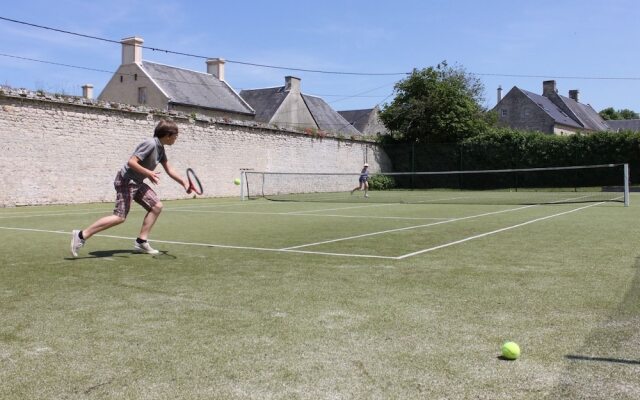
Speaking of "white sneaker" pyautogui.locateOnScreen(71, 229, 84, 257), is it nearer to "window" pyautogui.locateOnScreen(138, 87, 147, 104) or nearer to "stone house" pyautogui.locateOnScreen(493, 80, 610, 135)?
"window" pyautogui.locateOnScreen(138, 87, 147, 104)

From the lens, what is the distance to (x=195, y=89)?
40.7 meters

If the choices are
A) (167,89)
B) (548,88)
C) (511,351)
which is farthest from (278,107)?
(511,351)

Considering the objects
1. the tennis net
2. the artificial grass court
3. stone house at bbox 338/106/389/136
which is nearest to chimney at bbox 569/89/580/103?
stone house at bbox 338/106/389/136

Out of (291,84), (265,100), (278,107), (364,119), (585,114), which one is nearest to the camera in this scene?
(278,107)

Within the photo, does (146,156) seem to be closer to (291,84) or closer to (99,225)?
(99,225)

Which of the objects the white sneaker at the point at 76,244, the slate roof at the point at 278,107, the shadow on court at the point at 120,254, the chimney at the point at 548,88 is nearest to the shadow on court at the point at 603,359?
the shadow on court at the point at 120,254

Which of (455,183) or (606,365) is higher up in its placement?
(455,183)

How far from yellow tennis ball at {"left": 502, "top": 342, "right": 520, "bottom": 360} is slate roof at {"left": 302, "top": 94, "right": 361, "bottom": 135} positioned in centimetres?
4962

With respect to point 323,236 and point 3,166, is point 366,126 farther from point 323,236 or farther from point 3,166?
point 323,236

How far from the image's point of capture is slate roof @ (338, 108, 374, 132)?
60.6 meters

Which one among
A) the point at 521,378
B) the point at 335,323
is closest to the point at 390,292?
the point at 335,323

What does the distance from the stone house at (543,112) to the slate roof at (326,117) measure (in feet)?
60.7

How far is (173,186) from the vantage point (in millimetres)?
23500

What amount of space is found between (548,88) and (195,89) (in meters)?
46.6
